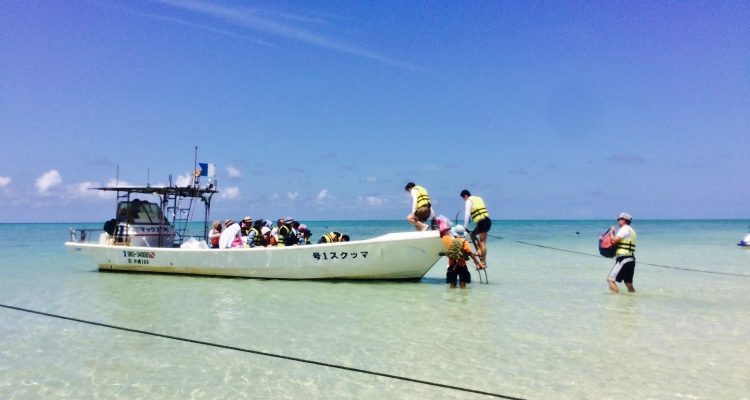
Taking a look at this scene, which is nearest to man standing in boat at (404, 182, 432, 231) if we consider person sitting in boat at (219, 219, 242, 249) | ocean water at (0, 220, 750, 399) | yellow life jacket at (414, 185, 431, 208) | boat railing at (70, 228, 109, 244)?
yellow life jacket at (414, 185, 431, 208)

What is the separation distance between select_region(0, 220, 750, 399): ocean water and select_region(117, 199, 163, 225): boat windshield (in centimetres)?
355

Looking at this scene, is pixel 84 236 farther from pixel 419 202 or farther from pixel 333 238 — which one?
pixel 419 202

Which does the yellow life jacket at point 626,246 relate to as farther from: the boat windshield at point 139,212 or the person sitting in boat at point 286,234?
the boat windshield at point 139,212

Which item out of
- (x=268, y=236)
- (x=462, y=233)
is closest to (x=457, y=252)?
(x=462, y=233)

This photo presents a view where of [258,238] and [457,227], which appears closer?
[457,227]

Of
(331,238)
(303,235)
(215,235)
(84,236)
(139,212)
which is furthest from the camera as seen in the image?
(84,236)

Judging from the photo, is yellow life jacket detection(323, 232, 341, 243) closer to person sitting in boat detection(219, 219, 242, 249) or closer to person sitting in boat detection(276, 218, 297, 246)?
person sitting in boat detection(276, 218, 297, 246)

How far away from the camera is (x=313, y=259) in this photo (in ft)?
38.9

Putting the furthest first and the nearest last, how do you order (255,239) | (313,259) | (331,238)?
(255,239), (331,238), (313,259)

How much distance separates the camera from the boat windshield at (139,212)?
1479cm

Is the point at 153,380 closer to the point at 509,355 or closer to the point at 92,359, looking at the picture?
the point at 92,359

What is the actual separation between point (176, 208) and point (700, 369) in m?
13.4

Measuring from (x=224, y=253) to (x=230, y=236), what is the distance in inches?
20.5

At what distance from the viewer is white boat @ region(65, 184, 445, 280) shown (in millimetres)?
11320
